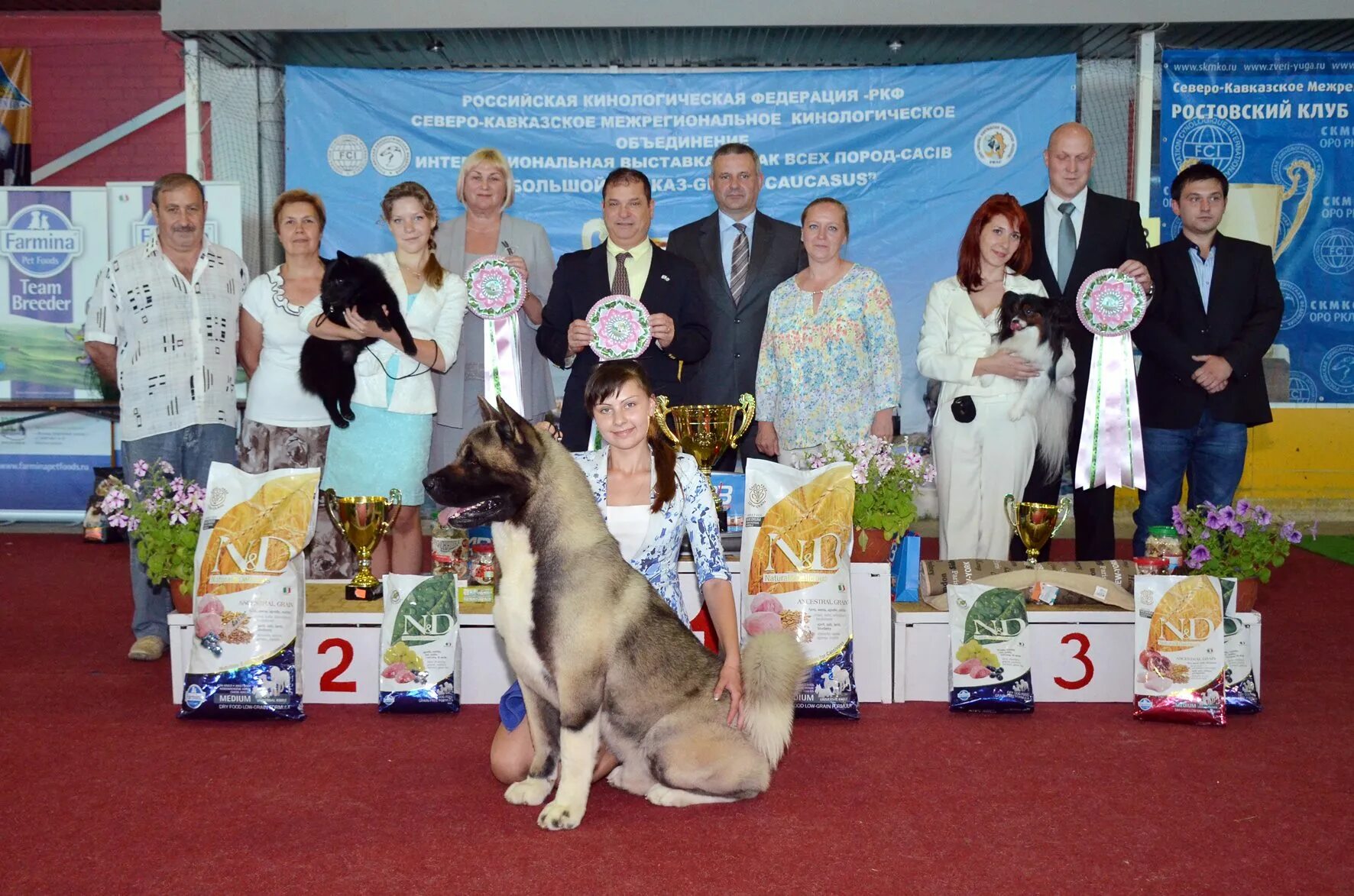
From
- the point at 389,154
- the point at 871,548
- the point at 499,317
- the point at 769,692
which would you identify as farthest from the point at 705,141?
the point at 769,692

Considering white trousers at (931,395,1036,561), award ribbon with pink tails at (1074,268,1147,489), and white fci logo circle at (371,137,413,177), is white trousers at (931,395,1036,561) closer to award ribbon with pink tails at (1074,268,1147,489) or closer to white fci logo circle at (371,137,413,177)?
award ribbon with pink tails at (1074,268,1147,489)

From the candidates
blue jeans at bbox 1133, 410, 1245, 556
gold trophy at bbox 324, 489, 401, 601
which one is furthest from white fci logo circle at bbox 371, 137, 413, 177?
blue jeans at bbox 1133, 410, 1245, 556

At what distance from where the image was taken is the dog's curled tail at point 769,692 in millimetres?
2623

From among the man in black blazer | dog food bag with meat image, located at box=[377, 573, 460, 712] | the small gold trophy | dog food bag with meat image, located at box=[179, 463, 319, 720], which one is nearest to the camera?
dog food bag with meat image, located at box=[179, 463, 319, 720]

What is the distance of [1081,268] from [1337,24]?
3.93 m

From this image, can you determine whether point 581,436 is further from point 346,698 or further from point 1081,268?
point 1081,268

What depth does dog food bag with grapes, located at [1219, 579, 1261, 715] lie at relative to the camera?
3.51 metres

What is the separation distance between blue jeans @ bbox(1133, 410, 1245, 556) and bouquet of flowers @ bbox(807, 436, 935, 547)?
1224mm

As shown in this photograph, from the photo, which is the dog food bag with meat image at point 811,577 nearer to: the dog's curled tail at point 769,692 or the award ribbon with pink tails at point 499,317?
the dog's curled tail at point 769,692

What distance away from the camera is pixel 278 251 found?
289 inches

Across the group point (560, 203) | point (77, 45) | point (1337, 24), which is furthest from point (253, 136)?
A: point (1337, 24)

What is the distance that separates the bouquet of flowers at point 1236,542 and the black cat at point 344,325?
2.85m

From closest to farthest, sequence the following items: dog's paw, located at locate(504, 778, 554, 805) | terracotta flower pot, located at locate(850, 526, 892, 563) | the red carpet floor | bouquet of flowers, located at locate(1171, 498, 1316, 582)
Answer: the red carpet floor
dog's paw, located at locate(504, 778, 554, 805)
bouquet of flowers, located at locate(1171, 498, 1316, 582)
terracotta flower pot, located at locate(850, 526, 892, 563)

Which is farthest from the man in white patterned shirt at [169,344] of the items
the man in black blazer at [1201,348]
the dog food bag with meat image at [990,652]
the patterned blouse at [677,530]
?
the man in black blazer at [1201,348]
